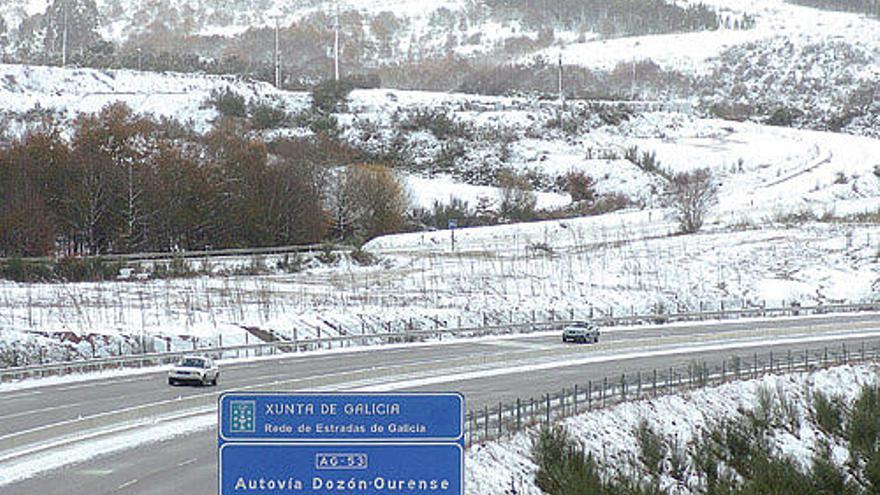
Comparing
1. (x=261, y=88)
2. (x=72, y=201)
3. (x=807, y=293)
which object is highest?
(x=261, y=88)

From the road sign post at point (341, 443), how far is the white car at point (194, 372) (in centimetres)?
2829

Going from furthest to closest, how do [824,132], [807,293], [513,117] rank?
[824,132] < [513,117] < [807,293]

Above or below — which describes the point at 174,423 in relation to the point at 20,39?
below

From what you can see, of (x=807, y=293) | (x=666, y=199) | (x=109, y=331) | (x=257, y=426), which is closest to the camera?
(x=257, y=426)

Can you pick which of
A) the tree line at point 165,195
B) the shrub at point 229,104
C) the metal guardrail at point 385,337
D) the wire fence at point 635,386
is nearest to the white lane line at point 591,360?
the wire fence at point 635,386

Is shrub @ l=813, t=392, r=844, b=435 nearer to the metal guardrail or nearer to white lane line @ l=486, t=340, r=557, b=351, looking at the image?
white lane line @ l=486, t=340, r=557, b=351

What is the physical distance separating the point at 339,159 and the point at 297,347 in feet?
151

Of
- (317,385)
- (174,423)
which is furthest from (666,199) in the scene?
(174,423)

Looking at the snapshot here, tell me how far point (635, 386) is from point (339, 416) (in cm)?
2863

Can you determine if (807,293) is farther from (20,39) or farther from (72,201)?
(20,39)

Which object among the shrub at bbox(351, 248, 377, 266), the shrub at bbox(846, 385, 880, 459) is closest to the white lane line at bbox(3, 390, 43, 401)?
the shrub at bbox(846, 385, 880, 459)

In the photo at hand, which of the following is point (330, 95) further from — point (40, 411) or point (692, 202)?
point (40, 411)

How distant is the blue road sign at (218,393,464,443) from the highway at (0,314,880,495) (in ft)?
48.4

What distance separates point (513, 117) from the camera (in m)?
118
